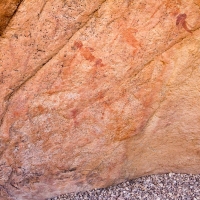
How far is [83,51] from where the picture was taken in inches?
58.6

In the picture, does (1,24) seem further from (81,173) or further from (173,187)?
(173,187)

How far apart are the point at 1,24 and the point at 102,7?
0.38 metres

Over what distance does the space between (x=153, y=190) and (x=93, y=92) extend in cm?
66

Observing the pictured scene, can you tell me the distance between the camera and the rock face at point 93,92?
1.43m

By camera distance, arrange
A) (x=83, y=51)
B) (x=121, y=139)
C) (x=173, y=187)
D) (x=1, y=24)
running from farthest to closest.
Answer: (x=173, y=187), (x=121, y=139), (x=83, y=51), (x=1, y=24)

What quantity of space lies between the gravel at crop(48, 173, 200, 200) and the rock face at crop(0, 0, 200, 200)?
48 mm

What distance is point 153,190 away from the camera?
75.0 inches

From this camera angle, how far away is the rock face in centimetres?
143

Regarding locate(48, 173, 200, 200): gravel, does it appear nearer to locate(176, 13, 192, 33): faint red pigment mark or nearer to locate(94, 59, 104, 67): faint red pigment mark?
locate(94, 59, 104, 67): faint red pigment mark

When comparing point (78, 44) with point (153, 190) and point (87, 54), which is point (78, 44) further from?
point (153, 190)

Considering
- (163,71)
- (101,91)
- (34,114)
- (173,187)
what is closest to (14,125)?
(34,114)

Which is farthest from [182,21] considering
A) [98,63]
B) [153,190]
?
[153,190]

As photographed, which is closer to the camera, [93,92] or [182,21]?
[182,21]

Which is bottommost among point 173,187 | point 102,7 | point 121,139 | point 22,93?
point 173,187
